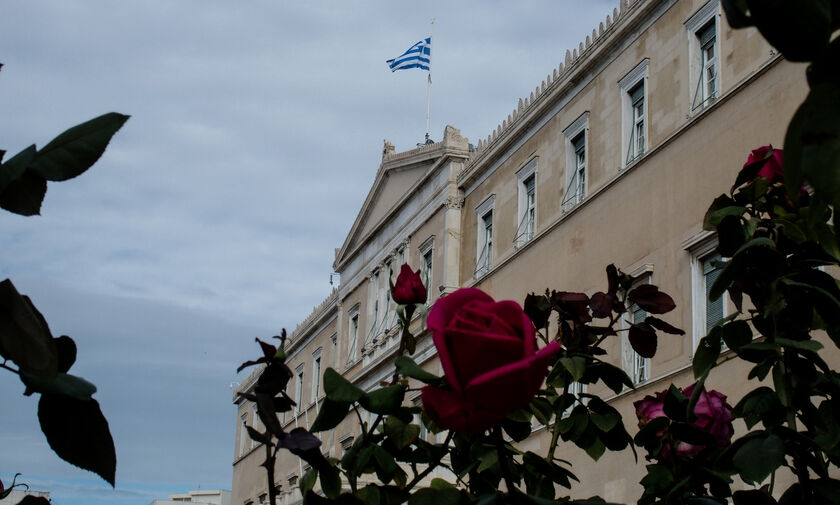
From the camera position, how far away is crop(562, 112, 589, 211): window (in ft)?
65.5

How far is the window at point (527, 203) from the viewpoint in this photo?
21594mm

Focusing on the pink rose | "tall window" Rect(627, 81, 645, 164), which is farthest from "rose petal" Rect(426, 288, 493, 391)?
"tall window" Rect(627, 81, 645, 164)

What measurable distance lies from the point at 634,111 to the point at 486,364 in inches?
693

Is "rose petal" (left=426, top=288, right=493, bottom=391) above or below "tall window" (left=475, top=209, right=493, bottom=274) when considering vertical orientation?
below

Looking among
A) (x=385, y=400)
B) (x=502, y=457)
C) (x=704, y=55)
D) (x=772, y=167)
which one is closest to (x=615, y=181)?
(x=704, y=55)

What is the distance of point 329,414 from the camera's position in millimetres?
2576

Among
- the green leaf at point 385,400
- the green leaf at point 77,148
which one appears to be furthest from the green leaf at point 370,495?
the green leaf at point 77,148

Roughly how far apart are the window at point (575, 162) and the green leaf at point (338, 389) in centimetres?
1754

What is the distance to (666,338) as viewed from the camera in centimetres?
1642

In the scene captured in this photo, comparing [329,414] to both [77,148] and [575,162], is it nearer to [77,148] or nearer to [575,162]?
[77,148]

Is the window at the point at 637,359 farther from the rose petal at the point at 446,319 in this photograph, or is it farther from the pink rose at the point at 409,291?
the rose petal at the point at 446,319

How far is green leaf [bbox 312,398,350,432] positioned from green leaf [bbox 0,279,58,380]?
1.13m

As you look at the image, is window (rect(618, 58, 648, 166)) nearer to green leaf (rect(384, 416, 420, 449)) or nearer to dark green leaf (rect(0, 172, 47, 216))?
green leaf (rect(384, 416, 420, 449))

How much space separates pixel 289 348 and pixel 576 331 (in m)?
34.9
